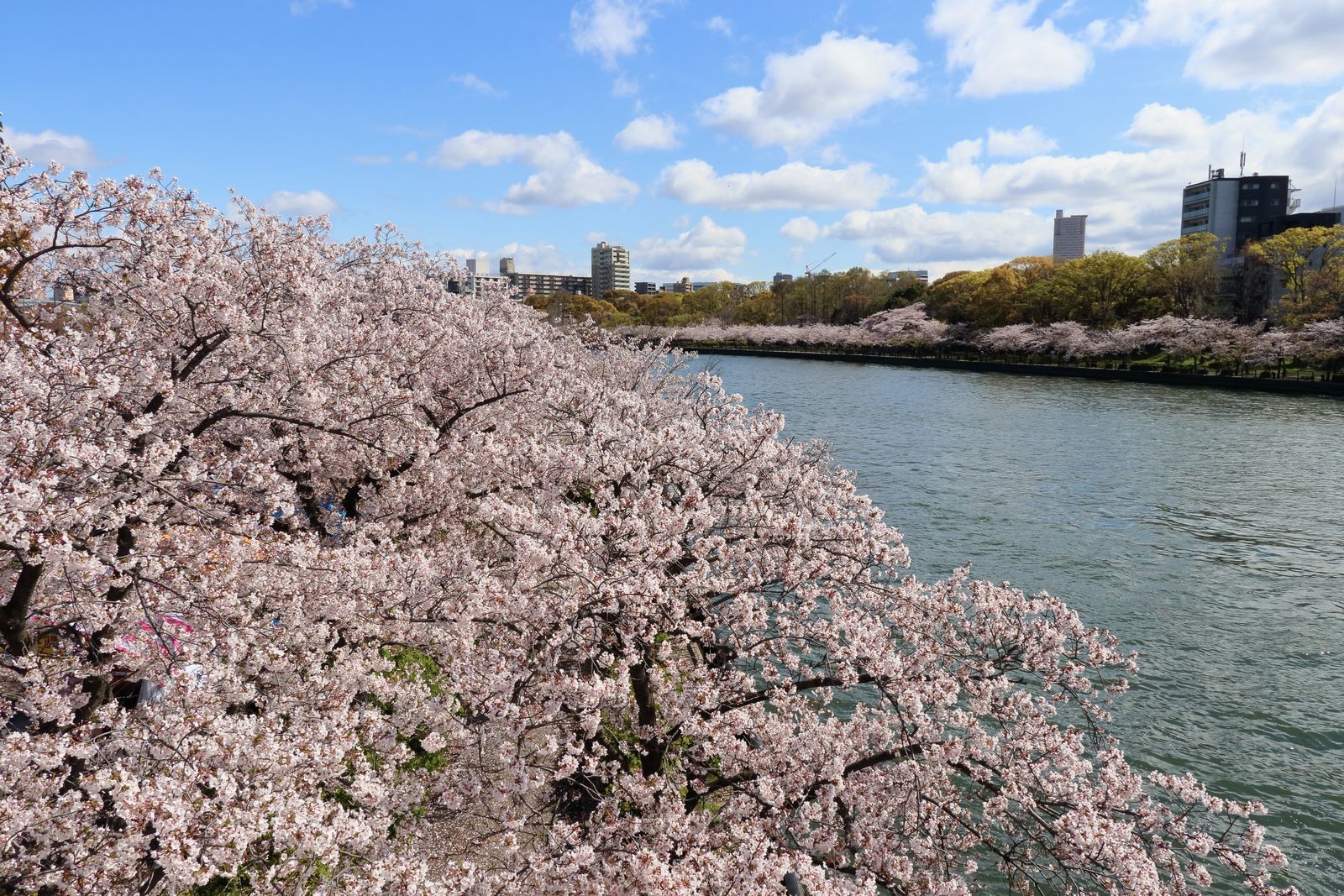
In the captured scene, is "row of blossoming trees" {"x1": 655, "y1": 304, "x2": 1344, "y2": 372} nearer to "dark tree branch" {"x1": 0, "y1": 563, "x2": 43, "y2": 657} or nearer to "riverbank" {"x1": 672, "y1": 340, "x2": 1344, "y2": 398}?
"riverbank" {"x1": 672, "y1": 340, "x2": 1344, "y2": 398}

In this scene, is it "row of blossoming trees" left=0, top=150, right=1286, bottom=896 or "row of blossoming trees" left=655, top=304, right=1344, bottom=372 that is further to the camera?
"row of blossoming trees" left=655, top=304, right=1344, bottom=372

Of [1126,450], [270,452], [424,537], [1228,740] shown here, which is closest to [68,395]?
[270,452]

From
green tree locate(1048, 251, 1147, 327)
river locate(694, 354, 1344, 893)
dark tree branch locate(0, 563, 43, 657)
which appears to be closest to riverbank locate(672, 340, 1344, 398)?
river locate(694, 354, 1344, 893)

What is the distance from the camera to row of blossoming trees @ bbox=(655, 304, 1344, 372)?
166ft

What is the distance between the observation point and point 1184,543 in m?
19.9

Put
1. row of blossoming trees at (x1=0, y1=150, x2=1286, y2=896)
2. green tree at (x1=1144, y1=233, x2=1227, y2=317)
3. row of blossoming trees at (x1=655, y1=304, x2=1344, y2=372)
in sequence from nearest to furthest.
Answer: row of blossoming trees at (x1=0, y1=150, x2=1286, y2=896) < row of blossoming trees at (x1=655, y1=304, x2=1344, y2=372) < green tree at (x1=1144, y1=233, x2=1227, y2=317)

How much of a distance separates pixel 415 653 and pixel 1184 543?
19.7 metres

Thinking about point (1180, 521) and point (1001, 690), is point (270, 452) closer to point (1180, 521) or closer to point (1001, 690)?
point (1001, 690)

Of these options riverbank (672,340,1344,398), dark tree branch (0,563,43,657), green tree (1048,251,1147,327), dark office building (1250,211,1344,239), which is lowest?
dark tree branch (0,563,43,657)

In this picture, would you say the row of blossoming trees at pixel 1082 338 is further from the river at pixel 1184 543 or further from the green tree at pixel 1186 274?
the river at pixel 1184 543

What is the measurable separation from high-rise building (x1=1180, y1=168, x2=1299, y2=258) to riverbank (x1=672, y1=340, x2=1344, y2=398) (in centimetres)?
5520

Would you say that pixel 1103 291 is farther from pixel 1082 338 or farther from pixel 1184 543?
pixel 1184 543

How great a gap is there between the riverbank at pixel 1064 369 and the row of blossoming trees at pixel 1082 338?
110 cm

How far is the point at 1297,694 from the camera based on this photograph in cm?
1241
